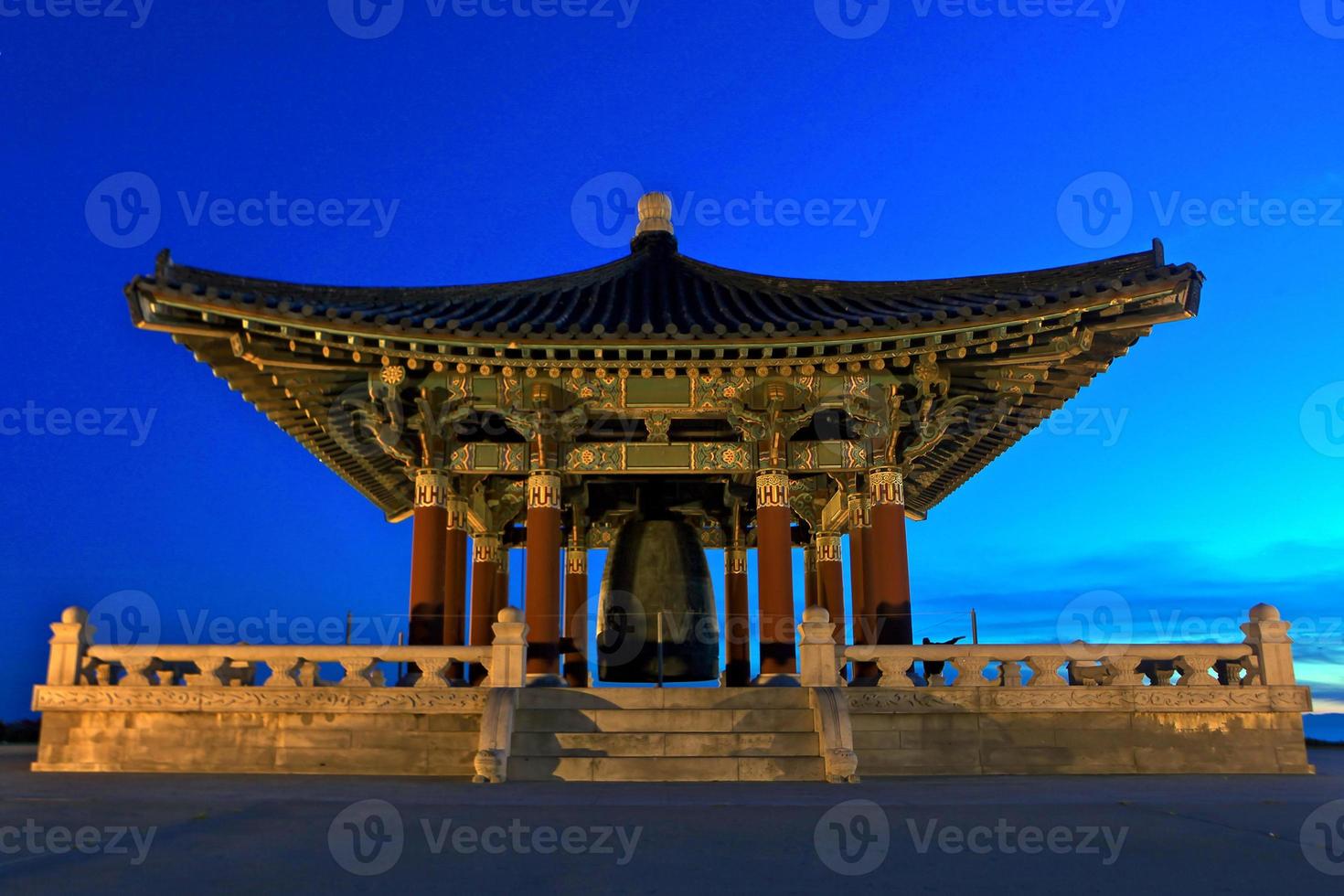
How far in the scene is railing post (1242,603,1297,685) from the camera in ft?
46.3

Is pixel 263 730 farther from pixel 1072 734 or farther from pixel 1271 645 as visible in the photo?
pixel 1271 645

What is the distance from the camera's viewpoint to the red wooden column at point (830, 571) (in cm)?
2338

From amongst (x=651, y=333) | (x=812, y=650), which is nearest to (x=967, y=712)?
(x=812, y=650)

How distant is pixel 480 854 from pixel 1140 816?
558cm

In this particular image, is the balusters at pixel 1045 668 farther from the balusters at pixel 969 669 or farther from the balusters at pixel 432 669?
the balusters at pixel 432 669

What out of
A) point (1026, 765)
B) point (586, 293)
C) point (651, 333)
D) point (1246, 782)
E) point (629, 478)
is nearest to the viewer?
point (1246, 782)

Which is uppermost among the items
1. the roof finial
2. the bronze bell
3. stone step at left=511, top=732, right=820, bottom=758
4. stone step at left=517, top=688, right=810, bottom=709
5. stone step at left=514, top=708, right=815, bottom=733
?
the roof finial

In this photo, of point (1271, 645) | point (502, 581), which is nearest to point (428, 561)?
point (502, 581)

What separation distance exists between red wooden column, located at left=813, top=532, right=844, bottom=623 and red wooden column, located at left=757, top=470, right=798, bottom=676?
634 cm

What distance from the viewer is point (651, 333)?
1577cm

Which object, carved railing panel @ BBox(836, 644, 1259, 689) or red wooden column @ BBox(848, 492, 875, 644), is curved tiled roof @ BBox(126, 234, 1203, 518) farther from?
carved railing panel @ BBox(836, 644, 1259, 689)

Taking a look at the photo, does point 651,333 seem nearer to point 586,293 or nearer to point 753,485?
point 586,293

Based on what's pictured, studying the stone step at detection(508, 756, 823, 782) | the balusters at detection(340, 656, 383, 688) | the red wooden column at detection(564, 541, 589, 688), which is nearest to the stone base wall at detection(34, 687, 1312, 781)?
the balusters at detection(340, 656, 383, 688)

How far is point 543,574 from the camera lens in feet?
55.0
